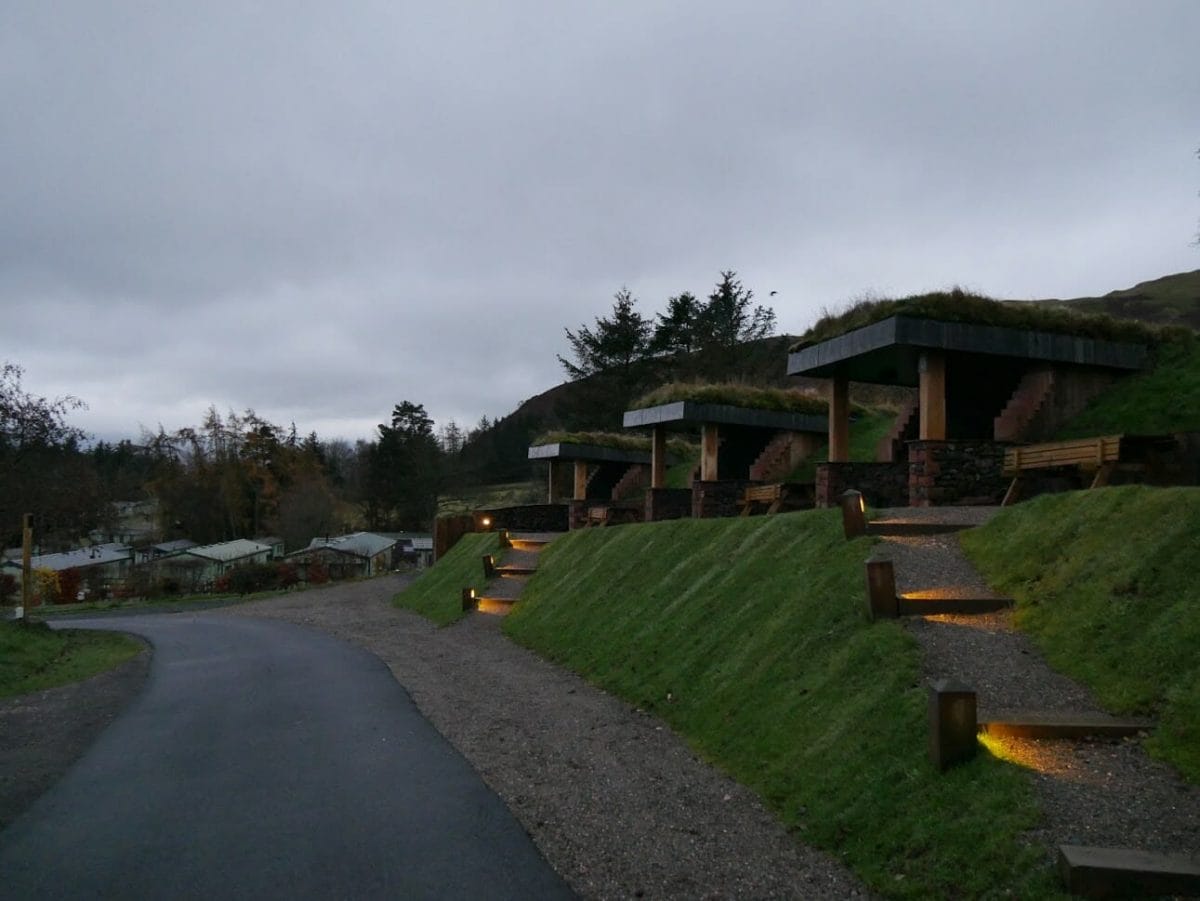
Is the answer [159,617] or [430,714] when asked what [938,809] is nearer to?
[430,714]

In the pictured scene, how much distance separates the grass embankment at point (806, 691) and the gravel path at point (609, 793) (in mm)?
234

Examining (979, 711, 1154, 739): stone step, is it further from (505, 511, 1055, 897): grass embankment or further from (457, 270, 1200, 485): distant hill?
(457, 270, 1200, 485): distant hill

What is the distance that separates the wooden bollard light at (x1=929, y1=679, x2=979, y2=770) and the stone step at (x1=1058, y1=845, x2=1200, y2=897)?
4.16 ft

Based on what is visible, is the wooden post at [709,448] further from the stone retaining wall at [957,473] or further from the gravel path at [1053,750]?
the gravel path at [1053,750]

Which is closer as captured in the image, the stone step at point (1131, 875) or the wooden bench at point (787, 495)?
the stone step at point (1131, 875)

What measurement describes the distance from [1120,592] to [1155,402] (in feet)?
39.1

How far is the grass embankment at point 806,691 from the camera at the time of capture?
4.74 meters

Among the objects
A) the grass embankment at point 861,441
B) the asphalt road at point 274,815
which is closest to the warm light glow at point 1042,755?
the asphalt road at point 274,815

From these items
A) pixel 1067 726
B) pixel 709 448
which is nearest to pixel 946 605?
pixel 1067 726

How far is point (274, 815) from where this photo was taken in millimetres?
6406

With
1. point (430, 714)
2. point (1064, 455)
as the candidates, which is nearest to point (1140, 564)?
point (1064, 455)

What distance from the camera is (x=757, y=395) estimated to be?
85.8ft

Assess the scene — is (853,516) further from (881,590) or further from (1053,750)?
(1053,750)

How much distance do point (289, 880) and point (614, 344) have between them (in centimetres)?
5124
